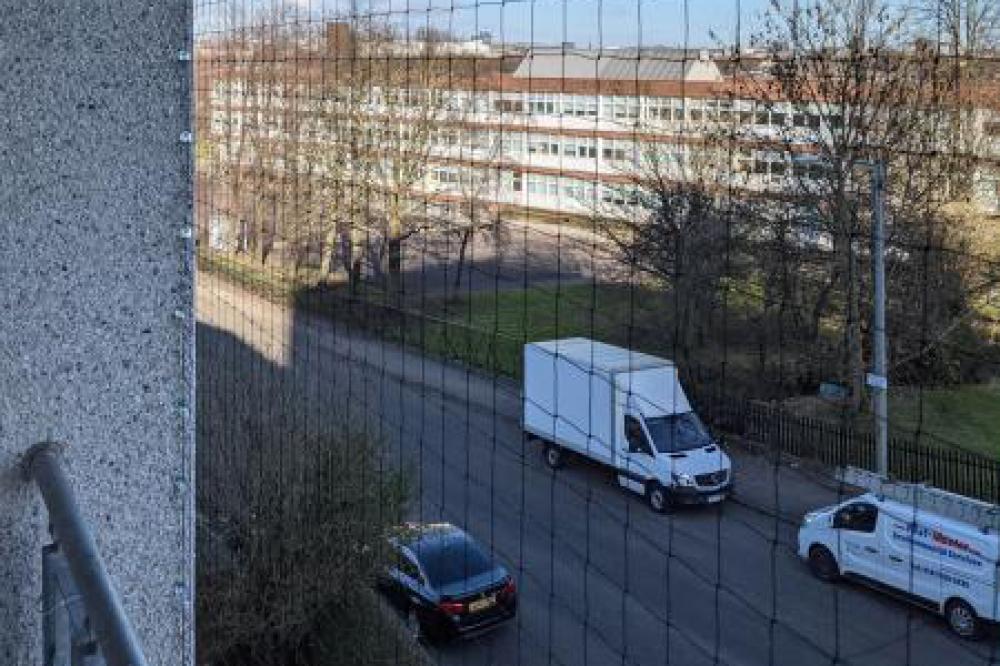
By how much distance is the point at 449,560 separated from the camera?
4984 mm

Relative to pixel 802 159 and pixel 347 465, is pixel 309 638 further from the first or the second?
pixel 802 159

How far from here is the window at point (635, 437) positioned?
4750 mm

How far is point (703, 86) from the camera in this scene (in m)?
4.44

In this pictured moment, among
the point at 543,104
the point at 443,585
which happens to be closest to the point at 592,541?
A: the point at 443,585

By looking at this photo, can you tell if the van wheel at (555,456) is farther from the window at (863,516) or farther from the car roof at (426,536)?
the window at (863,516)

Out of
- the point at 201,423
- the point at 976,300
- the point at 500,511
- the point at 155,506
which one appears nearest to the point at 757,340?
the point at 976,300

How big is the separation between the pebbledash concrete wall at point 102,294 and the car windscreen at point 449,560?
3.78 m

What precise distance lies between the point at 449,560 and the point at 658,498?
111 cm

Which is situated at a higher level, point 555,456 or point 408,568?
point 555,456

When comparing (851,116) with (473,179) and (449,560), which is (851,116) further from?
(449,560)

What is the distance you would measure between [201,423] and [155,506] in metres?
3.13

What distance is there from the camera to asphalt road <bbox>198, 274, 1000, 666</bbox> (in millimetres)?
3826

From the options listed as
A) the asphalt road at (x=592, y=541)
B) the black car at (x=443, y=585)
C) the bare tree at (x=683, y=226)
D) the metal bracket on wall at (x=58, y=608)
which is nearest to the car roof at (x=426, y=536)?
the black car at (x=443, y=585)

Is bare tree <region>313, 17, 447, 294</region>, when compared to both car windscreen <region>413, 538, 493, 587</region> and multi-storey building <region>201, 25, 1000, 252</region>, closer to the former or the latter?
multi-storey building <region>201, 25, 1000, 252</region>
